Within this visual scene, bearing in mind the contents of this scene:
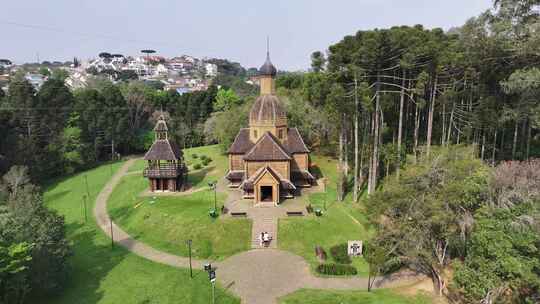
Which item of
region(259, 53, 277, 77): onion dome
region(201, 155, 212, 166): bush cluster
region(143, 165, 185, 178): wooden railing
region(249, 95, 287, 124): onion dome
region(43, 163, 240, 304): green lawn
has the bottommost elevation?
region(43, 163, 240, 304): green lawn

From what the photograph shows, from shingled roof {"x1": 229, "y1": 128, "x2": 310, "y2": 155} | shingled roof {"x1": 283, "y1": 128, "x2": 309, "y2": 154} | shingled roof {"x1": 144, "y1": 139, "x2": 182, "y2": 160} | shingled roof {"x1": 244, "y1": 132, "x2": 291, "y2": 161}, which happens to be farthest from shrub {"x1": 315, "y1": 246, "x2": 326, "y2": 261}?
shingled roof {"x1": 144, "y1": 139, "x2": 182, "y2": 160}

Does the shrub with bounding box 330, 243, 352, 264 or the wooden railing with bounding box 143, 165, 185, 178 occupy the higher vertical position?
the wooden railing with bounding box 143, 165, 185, 178

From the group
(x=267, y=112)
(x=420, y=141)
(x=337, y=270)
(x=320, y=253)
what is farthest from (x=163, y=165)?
(x=420, y=141)

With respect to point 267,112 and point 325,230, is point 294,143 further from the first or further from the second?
point 325,230

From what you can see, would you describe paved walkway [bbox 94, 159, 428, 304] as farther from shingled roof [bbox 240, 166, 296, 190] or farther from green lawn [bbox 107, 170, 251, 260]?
shingled roof [bbox 240, 166, 296, 190]

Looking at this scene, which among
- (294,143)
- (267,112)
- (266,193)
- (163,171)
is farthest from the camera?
(294,143)

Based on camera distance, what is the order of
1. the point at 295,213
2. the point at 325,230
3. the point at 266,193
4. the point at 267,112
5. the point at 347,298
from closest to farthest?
the point at 347,298 < the point at 325,230 < the point at 295,213 < the point at 266,193 < the point at 267,112

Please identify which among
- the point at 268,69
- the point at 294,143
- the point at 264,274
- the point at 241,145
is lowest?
the point at 264,274

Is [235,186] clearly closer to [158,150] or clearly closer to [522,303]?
[158,150]
